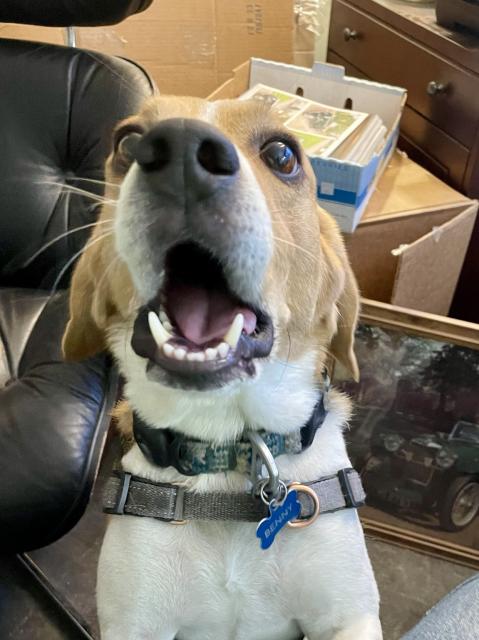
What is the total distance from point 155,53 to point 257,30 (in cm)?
52

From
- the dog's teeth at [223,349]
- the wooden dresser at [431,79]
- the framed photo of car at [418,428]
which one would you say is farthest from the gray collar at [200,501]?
the wooden dresser at [431,79]

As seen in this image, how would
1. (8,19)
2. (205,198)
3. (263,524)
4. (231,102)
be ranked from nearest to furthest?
(205,198) → (263,524) → (231,102) → (8,19)

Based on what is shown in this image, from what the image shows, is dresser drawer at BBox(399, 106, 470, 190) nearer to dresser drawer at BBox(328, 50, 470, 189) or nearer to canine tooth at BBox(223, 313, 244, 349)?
dresser drawer at BBox(328, 50, 470, 189)

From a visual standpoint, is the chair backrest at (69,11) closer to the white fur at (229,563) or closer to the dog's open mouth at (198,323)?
the white fur at (229,563)

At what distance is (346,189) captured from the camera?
1824 millimetres

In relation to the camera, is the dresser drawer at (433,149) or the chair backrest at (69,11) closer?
the chair backrest at (69,11)

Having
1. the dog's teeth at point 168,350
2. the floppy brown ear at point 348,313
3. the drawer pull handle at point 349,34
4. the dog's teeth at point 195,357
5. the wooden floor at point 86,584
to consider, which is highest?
the drawer pull handle at point 349,34

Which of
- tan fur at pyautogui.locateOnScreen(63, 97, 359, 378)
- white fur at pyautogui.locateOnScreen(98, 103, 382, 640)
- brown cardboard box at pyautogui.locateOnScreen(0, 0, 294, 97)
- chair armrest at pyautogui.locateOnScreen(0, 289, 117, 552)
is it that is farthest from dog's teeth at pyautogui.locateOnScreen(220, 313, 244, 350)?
brown cardboard box at pyautogui.locateOnScreen(0, 0, 294, 97)

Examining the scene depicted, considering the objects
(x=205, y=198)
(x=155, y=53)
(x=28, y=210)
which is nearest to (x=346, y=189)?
(x=28, y=210)

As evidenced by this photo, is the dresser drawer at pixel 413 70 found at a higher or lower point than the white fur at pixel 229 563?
higher

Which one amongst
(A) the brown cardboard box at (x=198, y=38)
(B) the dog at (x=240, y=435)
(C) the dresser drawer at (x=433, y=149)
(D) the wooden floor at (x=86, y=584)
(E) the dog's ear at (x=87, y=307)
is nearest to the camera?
(B) the dog at (x=240, y=435)

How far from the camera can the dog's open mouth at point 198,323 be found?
2.81ft

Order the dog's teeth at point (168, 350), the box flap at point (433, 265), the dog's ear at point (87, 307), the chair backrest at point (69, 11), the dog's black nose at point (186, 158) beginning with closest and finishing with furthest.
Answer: the dog's black nose at point (186, 158), the dog's teeth at point (168, 350), the dog's ear at point (87, 307), the chair backrest at point (69, 11), the box flap at point (433, 265)

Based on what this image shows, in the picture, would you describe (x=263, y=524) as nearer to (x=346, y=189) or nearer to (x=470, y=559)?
(x=346, y=189)
